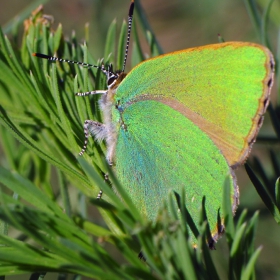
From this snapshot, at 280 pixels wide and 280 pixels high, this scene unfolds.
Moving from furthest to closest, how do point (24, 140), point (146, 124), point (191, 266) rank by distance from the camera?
point (146, 124) < point (24, 140) < point (191, 266)

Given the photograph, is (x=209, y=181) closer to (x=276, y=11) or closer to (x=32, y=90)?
(x=32, y=90)

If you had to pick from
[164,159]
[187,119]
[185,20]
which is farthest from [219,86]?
[185,20]

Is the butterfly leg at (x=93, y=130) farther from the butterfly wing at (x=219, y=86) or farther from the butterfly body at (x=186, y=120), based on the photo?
the butterfly wing at (x=219, y=86)

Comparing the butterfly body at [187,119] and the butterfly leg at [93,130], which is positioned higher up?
the butterfly leg at [93,130]

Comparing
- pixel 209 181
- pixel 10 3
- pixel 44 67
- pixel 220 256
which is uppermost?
pixel 10 3

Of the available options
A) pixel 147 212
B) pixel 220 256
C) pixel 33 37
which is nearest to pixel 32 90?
pixel 33 37

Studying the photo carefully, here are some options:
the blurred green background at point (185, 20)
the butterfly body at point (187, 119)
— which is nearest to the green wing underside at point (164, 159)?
the butterfly body at point (187, 119)

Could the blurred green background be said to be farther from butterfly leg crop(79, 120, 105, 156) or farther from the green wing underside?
butterfly leg crop(79, 120, 105, 156)
